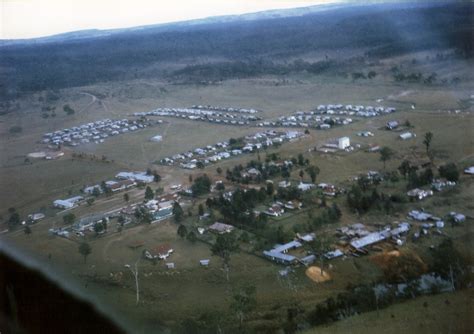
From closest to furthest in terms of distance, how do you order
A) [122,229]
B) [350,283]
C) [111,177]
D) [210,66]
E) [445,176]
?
[350,283] → [122,229] → [445,176] → [111,177] → [210,66]

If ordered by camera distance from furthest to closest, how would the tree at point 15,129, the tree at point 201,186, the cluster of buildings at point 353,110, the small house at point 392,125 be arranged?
the cluster of buildings at point 353,110
the tree at point 15,129
the small house at point 392,125
the tree at point 201,186

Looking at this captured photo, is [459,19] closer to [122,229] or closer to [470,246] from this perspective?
[470,246]

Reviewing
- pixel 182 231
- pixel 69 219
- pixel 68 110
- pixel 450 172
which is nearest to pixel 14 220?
pixel 69 219

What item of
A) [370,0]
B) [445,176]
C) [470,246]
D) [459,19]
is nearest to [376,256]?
[470,246]

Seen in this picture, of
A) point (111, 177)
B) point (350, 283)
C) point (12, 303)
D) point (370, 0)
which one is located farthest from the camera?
point (370, 0)

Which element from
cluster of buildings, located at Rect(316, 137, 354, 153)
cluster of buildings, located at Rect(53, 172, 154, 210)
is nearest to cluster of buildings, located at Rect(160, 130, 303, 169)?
cluster of buildings, located at Rect(53, 172, 154, 210)

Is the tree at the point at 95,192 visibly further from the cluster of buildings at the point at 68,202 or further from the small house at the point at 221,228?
the small house at the point at 221,228

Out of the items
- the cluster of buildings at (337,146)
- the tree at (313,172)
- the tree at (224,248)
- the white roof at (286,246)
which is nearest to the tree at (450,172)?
the tree at (313,172)
